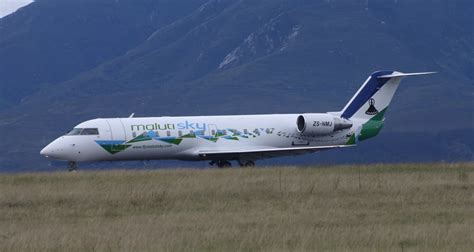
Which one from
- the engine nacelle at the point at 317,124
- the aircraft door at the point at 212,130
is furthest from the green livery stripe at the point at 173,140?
the engine nacelle at the point at 317,124

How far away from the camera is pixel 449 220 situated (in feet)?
80.0

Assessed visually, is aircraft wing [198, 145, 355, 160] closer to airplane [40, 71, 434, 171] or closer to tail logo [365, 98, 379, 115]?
airplane [40, 71, 434, 171]

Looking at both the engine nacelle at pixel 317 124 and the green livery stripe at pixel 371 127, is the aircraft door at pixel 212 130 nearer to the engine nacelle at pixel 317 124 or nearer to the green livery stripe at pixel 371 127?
the engine nacelle at pixel 317 124

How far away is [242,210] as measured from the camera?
86.4 feet

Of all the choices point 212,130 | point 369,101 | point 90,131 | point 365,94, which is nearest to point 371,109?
point 369,101

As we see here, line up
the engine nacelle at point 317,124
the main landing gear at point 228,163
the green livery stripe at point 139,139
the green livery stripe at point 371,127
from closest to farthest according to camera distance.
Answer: the green livery stripe at point 139,139 < the main landing gear at point 228,163 < the engine nacelle at point 317,124 < the green livery stripe at point 371,127

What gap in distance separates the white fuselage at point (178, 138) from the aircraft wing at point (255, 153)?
26 cm

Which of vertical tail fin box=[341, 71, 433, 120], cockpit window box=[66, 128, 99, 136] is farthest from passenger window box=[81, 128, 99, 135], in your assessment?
vertical tail fin box=[341, 71, 433, 120]

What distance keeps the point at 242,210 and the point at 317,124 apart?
817 inches

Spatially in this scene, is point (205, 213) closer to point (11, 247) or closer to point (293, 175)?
point (11, 247)

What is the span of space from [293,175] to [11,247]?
13.7 metres

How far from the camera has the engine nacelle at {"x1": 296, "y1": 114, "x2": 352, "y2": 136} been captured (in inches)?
1833

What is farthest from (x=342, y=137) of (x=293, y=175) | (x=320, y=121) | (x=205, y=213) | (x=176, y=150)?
(x=205, y=213)

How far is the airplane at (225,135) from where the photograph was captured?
43188 millimetres
